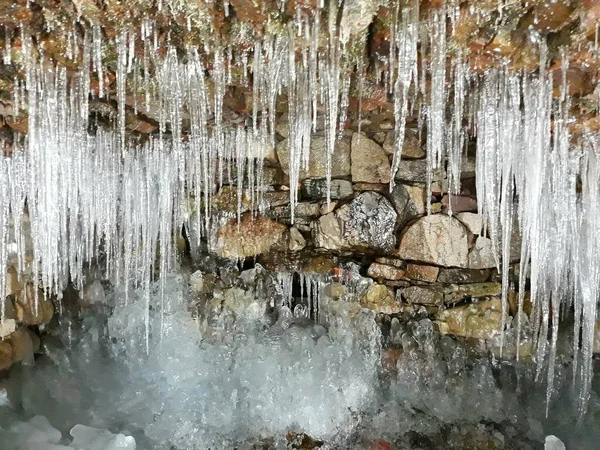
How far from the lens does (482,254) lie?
5.58m

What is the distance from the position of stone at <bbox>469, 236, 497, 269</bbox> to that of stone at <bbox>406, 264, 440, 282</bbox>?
485mm

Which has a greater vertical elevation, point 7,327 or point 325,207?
point 325,207

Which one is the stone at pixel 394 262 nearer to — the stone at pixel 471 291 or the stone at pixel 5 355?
the stone at pixel 471 291

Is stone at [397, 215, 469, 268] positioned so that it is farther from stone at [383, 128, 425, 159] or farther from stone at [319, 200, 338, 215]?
stone at [319, 200, 338, 215]

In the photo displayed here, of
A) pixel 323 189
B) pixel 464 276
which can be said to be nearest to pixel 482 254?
pixel 464 276

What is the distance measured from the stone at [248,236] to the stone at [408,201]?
1.60m

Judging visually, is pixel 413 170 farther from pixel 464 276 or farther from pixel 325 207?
pixel 464 276

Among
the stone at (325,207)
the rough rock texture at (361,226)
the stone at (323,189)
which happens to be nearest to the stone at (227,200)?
the stone at (323,189)

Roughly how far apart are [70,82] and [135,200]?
2.31m

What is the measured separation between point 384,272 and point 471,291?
3.84 ft

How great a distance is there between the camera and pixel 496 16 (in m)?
2.36

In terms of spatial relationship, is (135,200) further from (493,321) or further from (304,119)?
Result: (493,321)

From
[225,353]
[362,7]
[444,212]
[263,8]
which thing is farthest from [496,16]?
[225,353]

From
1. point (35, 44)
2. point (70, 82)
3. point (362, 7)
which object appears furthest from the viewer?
point (70, 82)
